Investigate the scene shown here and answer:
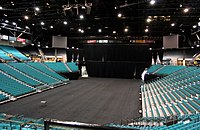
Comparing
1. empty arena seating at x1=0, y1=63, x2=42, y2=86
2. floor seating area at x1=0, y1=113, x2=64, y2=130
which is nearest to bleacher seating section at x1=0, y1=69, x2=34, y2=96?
empty arena seating at x1=0, y1=63, x2=42, y2=86

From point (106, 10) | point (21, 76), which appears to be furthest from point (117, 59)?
point (21, 76)

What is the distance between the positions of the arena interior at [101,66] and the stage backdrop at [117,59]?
155mm

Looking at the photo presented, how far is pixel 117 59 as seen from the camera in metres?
26.2

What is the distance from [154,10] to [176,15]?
2369mm

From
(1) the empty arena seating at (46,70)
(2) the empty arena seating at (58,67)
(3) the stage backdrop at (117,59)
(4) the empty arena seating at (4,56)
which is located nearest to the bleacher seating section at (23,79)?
(1) the empty arena seating at (46,70)

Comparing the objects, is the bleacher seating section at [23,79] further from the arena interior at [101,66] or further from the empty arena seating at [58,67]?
the empty arena seating at [58,67]

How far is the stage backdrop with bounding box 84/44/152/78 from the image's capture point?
1003 inches

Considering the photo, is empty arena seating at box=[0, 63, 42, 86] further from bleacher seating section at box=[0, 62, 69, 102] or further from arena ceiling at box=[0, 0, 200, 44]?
arena ceiling at box=[0, 0, 200, 44]

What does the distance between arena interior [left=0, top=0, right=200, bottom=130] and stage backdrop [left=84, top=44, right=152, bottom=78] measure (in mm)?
155

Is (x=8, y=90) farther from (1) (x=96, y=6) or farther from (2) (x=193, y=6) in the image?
(2) (x=193, y=6)

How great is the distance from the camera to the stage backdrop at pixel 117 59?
83.6 feet

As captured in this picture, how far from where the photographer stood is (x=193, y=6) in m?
11.9

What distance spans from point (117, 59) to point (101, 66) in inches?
119

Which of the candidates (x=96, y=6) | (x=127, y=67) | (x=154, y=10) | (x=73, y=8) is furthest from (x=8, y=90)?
(x=127, y=67)
